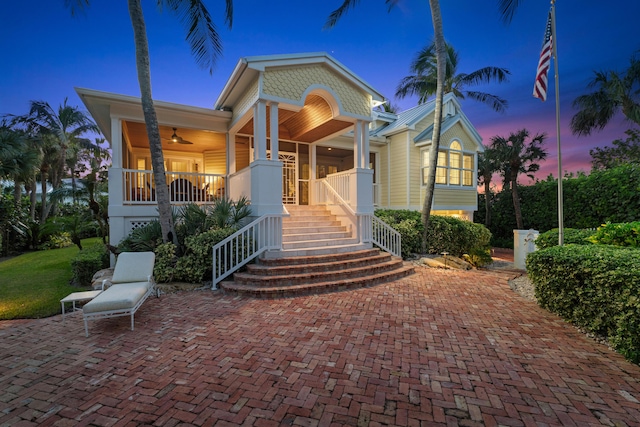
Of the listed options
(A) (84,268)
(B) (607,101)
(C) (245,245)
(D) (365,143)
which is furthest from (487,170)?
(A) (84,268)

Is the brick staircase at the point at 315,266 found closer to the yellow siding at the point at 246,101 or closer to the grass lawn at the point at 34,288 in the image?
the grass lawn at the point at 34,288

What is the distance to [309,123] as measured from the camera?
1010 cm

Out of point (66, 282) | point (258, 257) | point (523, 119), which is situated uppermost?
point (523, 119)

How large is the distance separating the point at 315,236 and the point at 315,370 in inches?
206

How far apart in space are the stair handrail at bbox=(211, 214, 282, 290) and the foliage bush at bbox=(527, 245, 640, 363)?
17.9 ft

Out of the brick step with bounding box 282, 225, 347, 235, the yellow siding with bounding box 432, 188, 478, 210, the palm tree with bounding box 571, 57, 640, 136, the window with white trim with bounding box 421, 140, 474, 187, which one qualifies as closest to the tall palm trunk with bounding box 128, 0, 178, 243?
the brick step with bounding box 282, 225, 347, 235

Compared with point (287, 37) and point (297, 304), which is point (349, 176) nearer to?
point (297, 304)

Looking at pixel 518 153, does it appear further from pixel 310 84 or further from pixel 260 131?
pixel 260 131

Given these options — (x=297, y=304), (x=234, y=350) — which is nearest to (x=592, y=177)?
(x=297, y=304)

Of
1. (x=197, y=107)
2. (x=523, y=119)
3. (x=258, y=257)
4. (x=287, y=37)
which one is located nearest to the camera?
(x=258, y=257)

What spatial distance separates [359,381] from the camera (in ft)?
8.93

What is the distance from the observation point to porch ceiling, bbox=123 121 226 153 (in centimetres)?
968

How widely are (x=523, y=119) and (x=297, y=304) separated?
18.4 m

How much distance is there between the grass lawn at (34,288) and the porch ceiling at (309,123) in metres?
6.93
